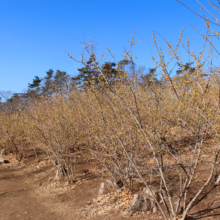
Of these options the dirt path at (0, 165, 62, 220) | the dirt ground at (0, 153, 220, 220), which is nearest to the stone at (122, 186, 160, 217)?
the dirt ground at (0, 153, 220, 220)

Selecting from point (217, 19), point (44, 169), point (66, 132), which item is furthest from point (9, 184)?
point (217, 19)

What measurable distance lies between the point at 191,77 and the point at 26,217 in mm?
6362

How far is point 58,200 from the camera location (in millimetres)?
7504

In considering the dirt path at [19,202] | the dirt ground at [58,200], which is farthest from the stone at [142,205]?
the dirt path at [19,202]

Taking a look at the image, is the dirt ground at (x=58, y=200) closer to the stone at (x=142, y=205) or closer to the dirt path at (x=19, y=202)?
the dirt path at (x=19, y=202)

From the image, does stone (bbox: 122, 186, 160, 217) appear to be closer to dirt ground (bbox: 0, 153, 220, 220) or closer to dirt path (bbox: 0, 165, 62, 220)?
dirt ground (bbox: 0, 153, 220, 220)

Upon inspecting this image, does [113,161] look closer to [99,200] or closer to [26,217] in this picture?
[99,200]

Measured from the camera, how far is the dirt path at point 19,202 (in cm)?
662

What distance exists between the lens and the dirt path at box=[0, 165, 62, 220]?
6625 millimetres

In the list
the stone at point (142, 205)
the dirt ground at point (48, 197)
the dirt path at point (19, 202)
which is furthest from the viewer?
the dirt path at point (19, 202)

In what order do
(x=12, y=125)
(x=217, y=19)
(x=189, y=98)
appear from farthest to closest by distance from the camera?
(x=12, y=125) < (x=189, y=98) < (x=217, y=19)

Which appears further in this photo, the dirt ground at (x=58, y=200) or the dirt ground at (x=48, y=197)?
the dirt ground at (x=48, y=197)

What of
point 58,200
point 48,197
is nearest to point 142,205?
point 58,200

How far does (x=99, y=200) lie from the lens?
21.3 ft
